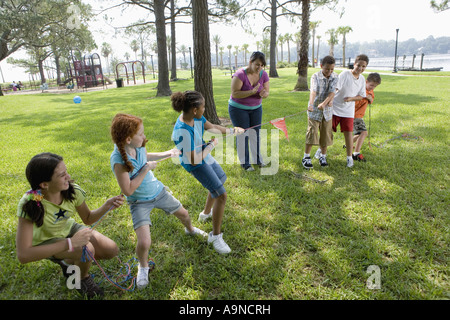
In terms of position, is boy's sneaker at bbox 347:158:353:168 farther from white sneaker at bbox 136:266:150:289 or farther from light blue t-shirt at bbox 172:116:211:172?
white sneaker at bbox 136:266:150:289

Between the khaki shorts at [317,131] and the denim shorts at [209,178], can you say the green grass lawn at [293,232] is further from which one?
the denim shorts at [209,178]

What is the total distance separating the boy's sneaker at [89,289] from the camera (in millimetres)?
2240

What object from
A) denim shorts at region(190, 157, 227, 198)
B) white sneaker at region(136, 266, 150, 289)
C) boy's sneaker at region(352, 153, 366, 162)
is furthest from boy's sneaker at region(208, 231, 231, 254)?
boy's sneaker at region(352, 153, 366, 162)

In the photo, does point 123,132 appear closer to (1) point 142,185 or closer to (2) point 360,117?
(1) point 142,185

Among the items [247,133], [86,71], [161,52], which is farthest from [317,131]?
[86,71]

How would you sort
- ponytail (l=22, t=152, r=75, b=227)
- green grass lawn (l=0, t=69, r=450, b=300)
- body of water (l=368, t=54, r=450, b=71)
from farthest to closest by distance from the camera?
body of water (l=368, t=54, r=450, b=71) < green grass lawn (l=0, t=69, r=450, b=300) < ponytail (l=22, t=152, r=75, b=227)

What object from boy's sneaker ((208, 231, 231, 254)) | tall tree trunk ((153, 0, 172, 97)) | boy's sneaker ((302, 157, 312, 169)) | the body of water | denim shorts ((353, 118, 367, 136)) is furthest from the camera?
the body of water

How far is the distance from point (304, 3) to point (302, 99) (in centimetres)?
500

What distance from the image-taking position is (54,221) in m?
2.08

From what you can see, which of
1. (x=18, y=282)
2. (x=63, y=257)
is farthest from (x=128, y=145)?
(x=18, y=282)

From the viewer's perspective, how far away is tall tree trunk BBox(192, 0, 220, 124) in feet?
22.5

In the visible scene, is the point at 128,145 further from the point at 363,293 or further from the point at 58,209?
the point at 363,293

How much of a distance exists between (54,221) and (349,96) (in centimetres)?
456

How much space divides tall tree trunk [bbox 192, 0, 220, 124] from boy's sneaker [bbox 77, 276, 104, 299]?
5779mm
